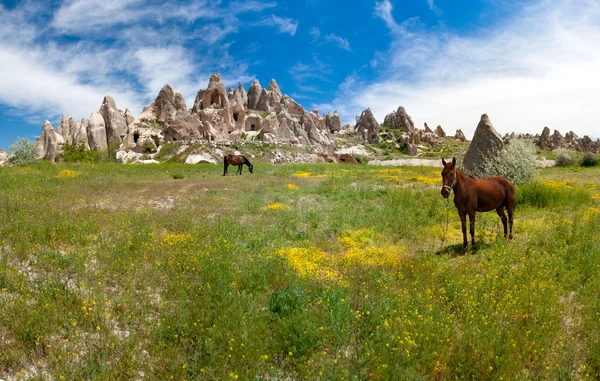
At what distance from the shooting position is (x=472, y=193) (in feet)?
31.4

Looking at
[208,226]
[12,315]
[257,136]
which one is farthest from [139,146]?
[12,315]

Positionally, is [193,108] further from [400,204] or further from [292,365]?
[292,365]

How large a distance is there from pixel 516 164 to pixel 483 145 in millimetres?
5056

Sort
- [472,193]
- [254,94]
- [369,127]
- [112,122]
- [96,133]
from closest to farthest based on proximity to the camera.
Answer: [472,193]
[96,133]
[112,122]
[254,94]
[369,127]

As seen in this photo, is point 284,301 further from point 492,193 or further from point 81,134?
point 81,134

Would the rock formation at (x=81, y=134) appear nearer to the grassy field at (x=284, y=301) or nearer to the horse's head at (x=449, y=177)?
the grassy field at (x=284, y=301)

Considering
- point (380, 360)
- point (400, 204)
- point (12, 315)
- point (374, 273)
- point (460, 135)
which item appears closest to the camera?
point (380, 360)

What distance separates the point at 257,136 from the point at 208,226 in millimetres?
70176

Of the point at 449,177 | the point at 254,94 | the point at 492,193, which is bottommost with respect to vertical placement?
the point at 492,193

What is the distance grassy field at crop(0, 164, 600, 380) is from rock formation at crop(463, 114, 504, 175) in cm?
1433

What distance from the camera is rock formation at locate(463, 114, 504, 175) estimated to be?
942 inches

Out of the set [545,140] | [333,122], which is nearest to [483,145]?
[545,140]

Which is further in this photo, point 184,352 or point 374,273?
point 374,273

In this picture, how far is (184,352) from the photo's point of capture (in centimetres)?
512
